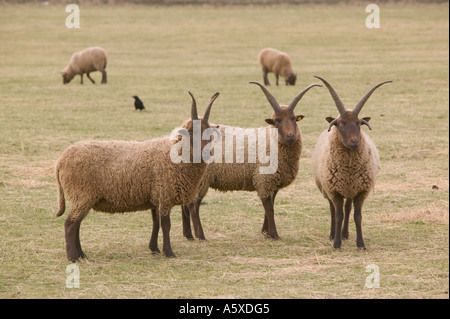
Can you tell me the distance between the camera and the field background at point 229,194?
7.82 metres

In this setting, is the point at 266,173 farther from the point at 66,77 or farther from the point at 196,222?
the point at 66,77

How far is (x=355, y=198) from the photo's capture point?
944 cm

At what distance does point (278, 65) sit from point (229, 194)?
1635cm

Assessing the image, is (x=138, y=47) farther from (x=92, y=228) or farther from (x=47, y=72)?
(x=92, y=228)

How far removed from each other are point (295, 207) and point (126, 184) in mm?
3717

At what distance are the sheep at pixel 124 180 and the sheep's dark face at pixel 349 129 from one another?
1648 mm

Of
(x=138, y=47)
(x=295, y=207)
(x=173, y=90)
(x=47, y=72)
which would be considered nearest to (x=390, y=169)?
(x=295, y=207)

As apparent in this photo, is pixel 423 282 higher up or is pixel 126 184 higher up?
pixel 126 184

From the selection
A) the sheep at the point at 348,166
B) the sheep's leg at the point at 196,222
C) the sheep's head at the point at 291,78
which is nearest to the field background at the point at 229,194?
the sheep's leg at the point at 196,222

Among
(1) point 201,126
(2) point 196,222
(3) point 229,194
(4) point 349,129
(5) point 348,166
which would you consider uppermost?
(1) point 201,126

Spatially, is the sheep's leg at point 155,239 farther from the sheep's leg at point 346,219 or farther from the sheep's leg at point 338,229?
the sheep's leg at point 346,219

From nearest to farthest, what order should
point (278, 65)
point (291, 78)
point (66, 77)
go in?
point (291, 78) < point (278, 65) < point (66, 77)

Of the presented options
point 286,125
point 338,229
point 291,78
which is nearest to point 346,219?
point 338,229

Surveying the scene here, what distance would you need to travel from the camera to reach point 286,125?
9.63m
